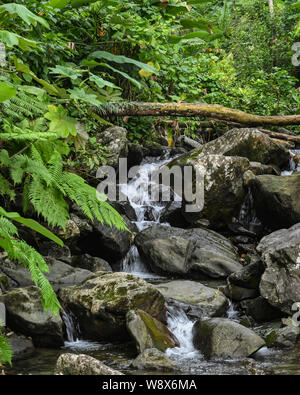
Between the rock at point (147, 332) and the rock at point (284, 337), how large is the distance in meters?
0.88

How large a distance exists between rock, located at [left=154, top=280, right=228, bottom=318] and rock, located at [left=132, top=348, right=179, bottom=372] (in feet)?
3.61

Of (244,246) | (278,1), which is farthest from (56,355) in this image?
(278,1)

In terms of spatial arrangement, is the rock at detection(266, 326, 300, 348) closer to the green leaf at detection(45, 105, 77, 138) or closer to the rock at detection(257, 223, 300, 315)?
the rock at detection(257, 223, 300, 315)

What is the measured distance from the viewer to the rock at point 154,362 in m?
3.39

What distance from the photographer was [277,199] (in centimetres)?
672

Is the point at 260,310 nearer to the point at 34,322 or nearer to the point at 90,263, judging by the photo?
the point at 90,263

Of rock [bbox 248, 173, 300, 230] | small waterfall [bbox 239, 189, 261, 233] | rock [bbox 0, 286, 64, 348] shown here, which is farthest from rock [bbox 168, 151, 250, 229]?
rock [bbox 0, 286, 64, 348]

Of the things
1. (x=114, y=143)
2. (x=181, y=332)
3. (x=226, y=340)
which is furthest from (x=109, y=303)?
(x=114, y=143)

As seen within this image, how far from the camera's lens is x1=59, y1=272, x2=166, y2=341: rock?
407 cm

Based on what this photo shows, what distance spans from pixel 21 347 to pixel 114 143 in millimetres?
4155

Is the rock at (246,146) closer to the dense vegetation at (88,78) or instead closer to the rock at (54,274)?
the dense vegetation at (88,78)

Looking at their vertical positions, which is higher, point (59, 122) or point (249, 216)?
point (59, 122)
